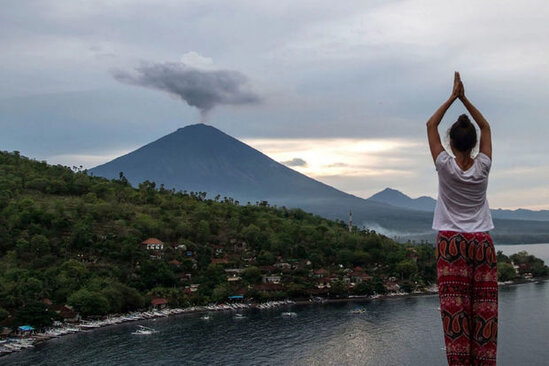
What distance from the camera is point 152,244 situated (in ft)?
122

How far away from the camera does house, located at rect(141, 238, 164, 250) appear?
37019 mm

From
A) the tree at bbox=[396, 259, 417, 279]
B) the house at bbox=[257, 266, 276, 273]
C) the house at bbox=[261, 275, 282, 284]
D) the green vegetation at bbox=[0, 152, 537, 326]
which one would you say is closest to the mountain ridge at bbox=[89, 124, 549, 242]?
the green vegetation at bbox=[0, 152, 537, 326]

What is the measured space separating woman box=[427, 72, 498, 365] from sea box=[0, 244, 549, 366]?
19.1 m

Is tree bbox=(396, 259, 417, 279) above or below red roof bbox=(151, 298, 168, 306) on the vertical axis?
above

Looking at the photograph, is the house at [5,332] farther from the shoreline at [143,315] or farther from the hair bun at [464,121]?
the hair bun at [464,121]

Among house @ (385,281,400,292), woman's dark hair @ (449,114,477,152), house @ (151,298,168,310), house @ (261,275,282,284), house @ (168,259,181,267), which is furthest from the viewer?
house @ (385,281,400,292)

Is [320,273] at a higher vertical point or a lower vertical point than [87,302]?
higher

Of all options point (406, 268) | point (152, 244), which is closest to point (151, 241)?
point (152, 244)

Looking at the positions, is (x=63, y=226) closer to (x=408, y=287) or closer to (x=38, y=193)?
(x=38, y=193)

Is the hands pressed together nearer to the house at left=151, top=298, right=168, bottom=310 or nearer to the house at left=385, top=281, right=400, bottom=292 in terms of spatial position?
the house at left=151, top=298, right=168, bottom=310

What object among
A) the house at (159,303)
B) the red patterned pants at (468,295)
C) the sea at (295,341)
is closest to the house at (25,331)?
the sea at (295,341)

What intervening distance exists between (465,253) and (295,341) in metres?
22.7

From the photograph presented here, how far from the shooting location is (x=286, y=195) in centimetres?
15412

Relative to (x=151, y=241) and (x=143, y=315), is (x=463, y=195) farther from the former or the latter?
(x=151, y=241)
